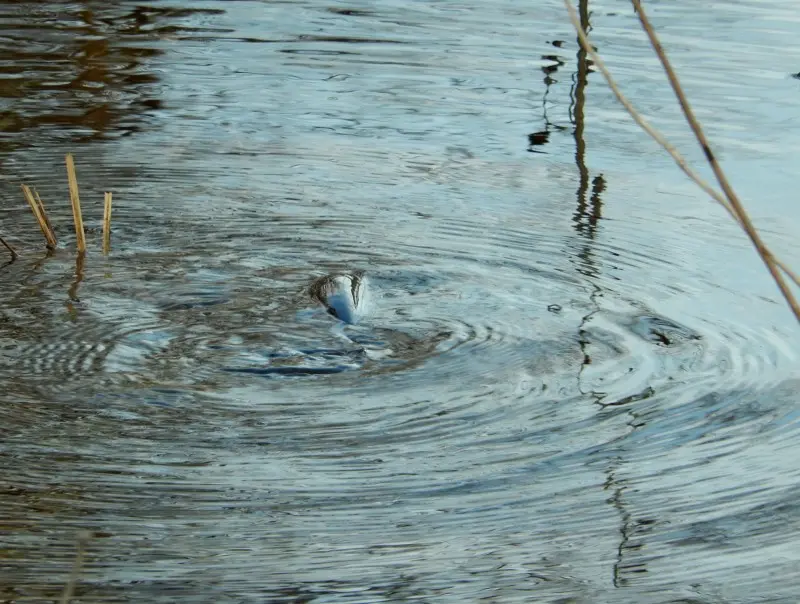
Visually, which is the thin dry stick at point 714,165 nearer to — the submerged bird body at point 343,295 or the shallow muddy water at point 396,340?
the shallow muddy water at point 396,340

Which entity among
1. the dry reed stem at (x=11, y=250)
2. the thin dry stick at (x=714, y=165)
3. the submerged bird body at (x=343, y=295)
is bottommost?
the dry reed stem at (x=11, y=250)

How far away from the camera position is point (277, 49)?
8.12 metres

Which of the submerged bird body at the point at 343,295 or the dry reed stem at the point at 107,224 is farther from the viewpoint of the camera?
the dry reed stem at the point at 107,224

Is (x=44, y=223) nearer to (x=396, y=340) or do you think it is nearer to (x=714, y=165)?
(x=396, y=340)

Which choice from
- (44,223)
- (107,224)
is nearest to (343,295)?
(107,224)

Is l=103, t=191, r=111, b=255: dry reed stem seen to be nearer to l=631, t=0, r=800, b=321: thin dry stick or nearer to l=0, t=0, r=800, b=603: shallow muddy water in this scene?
l=0, t=0, r=800, b=603: shallow muddy water

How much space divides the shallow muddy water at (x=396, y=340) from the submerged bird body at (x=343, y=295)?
67 millimetres

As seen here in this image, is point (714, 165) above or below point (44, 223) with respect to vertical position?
above

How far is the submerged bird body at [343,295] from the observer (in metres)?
4.18

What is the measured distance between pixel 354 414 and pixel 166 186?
2476 mm

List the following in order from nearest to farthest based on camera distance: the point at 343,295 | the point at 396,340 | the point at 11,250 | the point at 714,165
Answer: the point at 714,165
the point at 396,340
the point at 343,295
the point at 11,250

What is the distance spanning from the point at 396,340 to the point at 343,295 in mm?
353

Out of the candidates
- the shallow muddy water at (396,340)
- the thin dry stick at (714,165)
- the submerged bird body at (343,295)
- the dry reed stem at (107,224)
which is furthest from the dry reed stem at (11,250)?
the thin dry stick at (714,165)

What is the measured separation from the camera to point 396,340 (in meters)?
4.04
